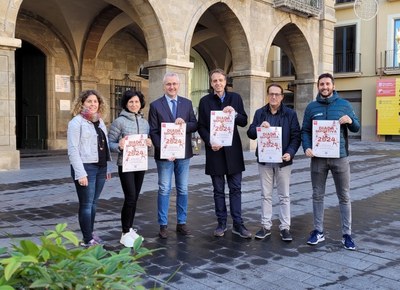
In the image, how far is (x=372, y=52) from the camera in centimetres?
2708

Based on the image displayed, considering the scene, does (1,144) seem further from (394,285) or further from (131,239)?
(394,285)

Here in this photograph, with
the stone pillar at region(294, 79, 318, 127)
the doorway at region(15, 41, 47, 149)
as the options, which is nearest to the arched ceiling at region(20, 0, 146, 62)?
the doorway at region(15, 41, 47, 149)

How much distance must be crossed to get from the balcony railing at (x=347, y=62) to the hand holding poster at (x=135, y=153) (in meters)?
25.7

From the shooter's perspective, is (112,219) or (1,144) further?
(1,144)

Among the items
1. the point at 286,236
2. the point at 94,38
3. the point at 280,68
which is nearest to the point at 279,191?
the point at 286,236

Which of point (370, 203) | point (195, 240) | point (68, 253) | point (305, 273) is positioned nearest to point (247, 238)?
point (195, 240)

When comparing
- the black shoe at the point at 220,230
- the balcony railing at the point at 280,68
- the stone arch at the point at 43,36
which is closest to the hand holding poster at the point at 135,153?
the black shoe at the point at 220,230

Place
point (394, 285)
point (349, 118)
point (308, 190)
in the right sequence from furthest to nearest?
point (308, 190), point (349, 118), point (394, 285)

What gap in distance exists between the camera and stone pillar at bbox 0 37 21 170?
973 centimetres

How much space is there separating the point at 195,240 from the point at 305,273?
1.43m

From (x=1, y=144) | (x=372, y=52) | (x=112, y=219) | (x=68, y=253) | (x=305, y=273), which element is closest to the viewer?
(x=68, y=253)

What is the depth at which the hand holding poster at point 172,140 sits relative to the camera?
15.6 ft

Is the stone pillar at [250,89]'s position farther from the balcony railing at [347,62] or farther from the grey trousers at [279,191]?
the balcony railing at [347,62]

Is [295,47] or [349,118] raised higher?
[295,47]
